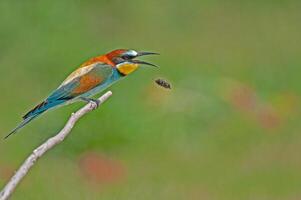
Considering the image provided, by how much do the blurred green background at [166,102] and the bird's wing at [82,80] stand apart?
1.88 meters

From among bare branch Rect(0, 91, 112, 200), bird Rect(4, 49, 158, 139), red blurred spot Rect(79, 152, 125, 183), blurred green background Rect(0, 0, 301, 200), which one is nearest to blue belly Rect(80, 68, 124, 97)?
bird Rect(4, 49, 158, 139)

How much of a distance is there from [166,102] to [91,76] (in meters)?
2.66

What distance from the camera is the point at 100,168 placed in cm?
370

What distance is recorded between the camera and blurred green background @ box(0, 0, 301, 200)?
3.53 metres

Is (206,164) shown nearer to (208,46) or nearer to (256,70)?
(256,70)

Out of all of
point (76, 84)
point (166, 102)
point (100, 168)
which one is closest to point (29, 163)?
point (76, 84)

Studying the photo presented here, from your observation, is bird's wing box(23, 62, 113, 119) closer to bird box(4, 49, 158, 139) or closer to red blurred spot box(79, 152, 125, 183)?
bird box(4, 49, 158, 139)

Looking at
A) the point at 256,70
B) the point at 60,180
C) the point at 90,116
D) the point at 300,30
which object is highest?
the point at 300,30

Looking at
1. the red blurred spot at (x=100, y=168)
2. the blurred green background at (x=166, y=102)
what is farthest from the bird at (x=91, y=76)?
the red blurred spot at (x=100, y=168)

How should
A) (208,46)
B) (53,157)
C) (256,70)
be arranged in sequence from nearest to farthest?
(53,157)
(256,70)
(208,46)

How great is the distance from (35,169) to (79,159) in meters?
0.20

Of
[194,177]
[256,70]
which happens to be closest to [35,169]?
[194,177]

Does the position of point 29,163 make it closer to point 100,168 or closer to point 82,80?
point 82,80

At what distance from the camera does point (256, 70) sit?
462cm
